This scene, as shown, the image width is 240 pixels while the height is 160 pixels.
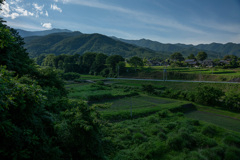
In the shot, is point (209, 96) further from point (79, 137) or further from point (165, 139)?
point (79, 137)

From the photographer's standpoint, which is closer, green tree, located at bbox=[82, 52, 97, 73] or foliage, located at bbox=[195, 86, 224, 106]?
foliage, located at bbox=[195, 86, 224, 106]

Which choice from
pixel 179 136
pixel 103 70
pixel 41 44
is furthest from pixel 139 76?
pixel 41 44

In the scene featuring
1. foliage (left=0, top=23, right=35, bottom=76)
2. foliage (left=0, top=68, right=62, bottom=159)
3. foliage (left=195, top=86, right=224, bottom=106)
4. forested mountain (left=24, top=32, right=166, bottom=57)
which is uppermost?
forested mountain (left=24, top=32, right=166, bottom=57)

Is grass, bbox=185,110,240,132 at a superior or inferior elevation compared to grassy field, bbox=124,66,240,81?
inferior

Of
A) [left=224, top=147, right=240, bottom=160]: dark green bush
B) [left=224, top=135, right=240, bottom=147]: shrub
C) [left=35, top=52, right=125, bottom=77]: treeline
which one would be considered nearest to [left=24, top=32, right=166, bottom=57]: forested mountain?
[left=35, top=52, right=125, bottom=77]: treeline

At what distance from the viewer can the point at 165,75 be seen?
184 feet

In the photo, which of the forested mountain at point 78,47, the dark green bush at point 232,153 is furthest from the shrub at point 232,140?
the forested mountain at point 78,47

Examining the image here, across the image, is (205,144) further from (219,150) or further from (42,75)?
(42,75)

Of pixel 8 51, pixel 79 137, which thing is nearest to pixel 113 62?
pixel 8 51

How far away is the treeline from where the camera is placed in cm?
6938

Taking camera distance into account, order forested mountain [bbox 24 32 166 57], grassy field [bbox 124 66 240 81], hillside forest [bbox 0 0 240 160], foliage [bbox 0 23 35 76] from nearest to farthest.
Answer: hillside forest [bbox 0 0 240 160], foliage [bbox 0 23 35 76], grassy field [bbox 124 66 240 81], forested mountain [bbox 24 32 166 57]

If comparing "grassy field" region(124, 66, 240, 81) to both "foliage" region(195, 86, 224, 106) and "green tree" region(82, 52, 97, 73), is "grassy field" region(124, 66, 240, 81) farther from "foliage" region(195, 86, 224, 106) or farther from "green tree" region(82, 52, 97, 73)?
"green tree" region(82, 52, 97, 73)

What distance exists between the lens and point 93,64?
77.0 metres

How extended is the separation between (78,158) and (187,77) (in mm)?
49518
